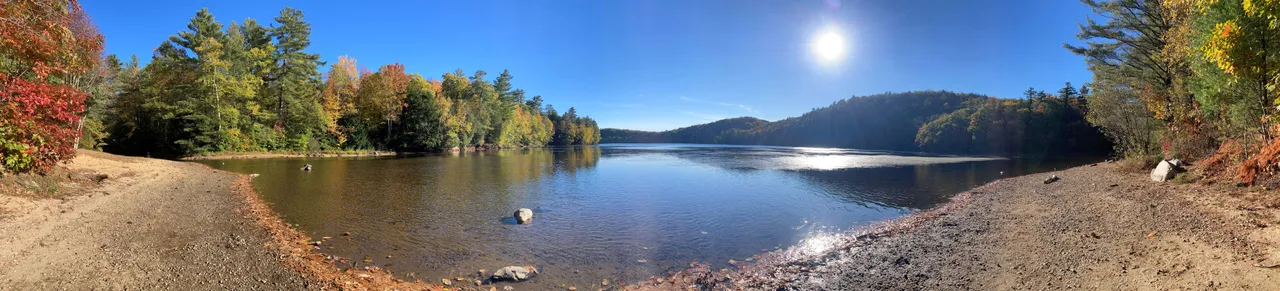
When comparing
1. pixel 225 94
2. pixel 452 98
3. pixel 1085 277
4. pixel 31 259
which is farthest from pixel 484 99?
pixel 1085 277

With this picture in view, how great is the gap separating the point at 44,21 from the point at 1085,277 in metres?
19.3

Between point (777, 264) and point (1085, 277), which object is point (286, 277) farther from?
point (1085, 277)

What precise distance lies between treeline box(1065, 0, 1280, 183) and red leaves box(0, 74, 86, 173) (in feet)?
68.5

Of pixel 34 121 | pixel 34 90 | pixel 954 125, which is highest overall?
pixel 954 125

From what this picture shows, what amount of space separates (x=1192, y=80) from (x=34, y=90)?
97.2 ft

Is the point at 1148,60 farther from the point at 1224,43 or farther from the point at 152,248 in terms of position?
the point at 152,248

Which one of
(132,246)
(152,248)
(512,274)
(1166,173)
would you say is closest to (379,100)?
(132,246)

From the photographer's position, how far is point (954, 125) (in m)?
95.8

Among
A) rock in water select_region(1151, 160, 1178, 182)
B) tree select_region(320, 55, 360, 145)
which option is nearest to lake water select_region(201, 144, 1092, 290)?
rock in water select_region(1151, 160, 1178, 182)

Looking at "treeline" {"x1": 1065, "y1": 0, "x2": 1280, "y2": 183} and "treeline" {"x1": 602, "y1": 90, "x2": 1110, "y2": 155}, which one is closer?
"treeline" {"x1": 1065, "y1": 0, "x2": 1280, "y2": 183}

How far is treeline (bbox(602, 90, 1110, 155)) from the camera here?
7325 cm

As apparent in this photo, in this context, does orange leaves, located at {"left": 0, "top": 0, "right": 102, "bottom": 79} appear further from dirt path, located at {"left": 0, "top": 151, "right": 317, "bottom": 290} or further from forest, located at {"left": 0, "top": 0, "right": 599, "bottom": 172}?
dirt path, located at {"left": 0, "top": 151, "right": 317, "bottom": 290}

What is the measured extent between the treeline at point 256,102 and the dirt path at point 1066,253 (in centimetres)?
4192

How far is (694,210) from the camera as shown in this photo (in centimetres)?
1377
